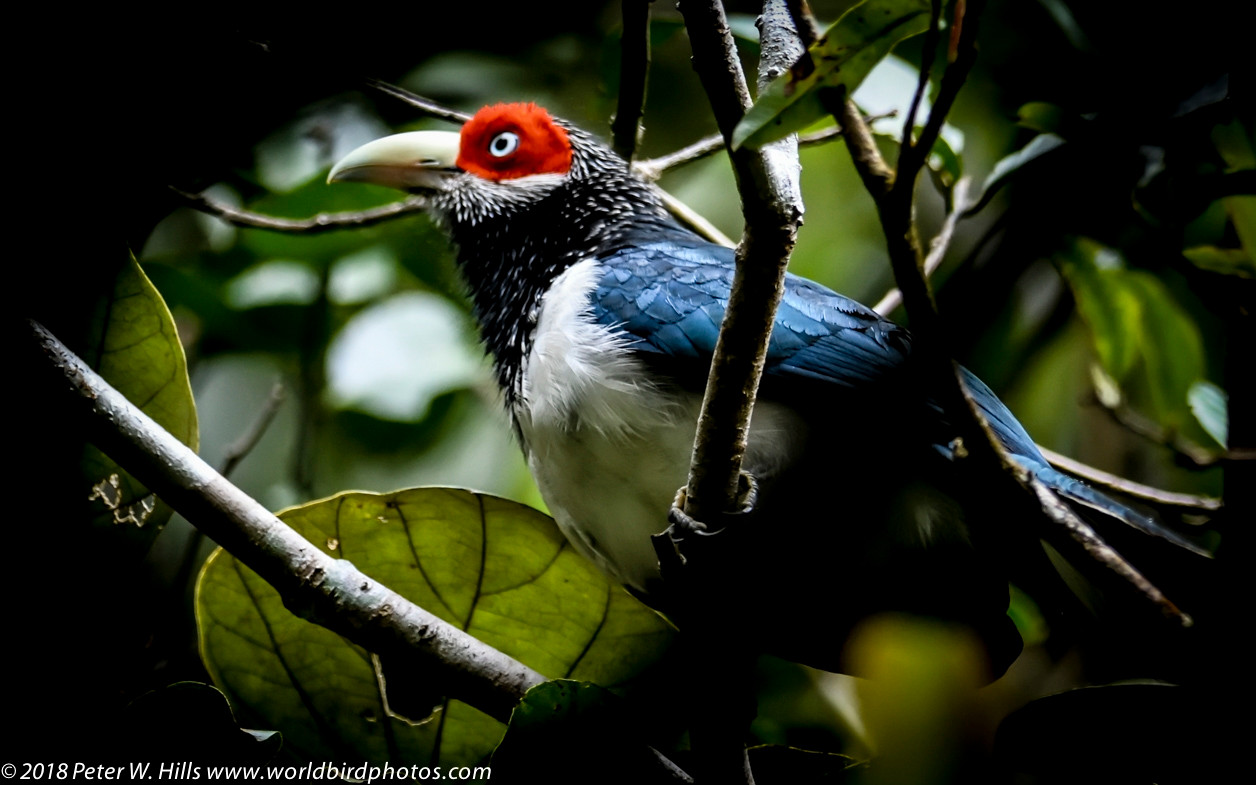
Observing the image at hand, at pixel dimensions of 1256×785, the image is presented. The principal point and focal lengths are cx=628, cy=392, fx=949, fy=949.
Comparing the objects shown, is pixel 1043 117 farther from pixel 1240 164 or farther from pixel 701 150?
pixel 701 150

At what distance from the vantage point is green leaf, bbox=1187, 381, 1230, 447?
3.33m

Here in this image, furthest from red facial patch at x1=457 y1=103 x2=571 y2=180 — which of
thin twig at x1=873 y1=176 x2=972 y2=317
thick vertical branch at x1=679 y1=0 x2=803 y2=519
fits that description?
thick vertical branch at x1=679 y1=0 x2=803 y2=519

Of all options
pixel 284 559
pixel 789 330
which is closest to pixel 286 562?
pixel 284 559

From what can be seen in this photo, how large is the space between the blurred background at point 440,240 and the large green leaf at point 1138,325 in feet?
0.05

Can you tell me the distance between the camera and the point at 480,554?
8.53 ft

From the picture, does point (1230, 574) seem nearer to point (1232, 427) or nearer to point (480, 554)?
point (1232, 427)

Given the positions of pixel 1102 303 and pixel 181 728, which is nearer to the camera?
pixel 181 728

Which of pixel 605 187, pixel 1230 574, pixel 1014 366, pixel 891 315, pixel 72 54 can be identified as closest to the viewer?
pixel 1230 574

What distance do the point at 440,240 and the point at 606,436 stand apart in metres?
1.61

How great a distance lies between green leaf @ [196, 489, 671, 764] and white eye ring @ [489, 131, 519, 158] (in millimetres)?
1595

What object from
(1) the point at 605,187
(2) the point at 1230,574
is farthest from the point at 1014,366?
(2) the point at 1230,574

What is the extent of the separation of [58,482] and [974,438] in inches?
85.7

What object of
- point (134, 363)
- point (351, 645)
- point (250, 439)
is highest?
point (134, 363)

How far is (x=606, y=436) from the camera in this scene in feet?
8.66
